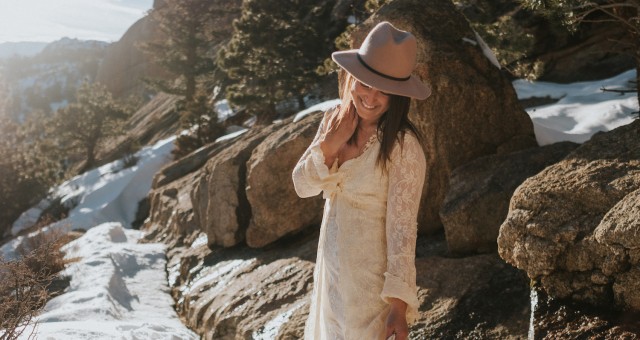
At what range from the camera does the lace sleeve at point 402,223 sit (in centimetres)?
229

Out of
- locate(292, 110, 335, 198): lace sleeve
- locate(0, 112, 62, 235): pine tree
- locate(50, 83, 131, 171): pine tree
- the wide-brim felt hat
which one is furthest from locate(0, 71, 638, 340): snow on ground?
locate(50, 83, 131, 171): pine tree

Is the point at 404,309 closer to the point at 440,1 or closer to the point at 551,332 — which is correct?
the point at 551,332

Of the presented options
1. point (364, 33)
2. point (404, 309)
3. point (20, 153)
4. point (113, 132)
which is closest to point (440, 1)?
point (364, 33)

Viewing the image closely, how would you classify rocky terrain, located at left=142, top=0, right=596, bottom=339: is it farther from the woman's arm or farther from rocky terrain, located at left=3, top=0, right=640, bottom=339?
the woman's arm

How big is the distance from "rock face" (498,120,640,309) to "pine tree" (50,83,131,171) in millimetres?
27300

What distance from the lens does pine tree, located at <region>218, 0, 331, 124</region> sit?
53.0 ft

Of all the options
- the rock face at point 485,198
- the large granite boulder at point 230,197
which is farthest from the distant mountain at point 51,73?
the rock face at point 485,198

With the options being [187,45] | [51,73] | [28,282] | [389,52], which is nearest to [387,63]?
[389,52]

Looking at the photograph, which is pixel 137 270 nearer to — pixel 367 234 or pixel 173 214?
pixel 173 214

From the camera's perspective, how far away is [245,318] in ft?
19.1

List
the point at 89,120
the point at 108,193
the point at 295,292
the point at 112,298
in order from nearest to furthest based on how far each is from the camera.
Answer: the point at 295,292 → the point at 112,298 → the point at 108,193 → the point at 89,120

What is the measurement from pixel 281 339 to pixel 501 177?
7.05ft

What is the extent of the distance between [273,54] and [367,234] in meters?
14.1

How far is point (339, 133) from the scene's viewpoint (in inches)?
96.1
